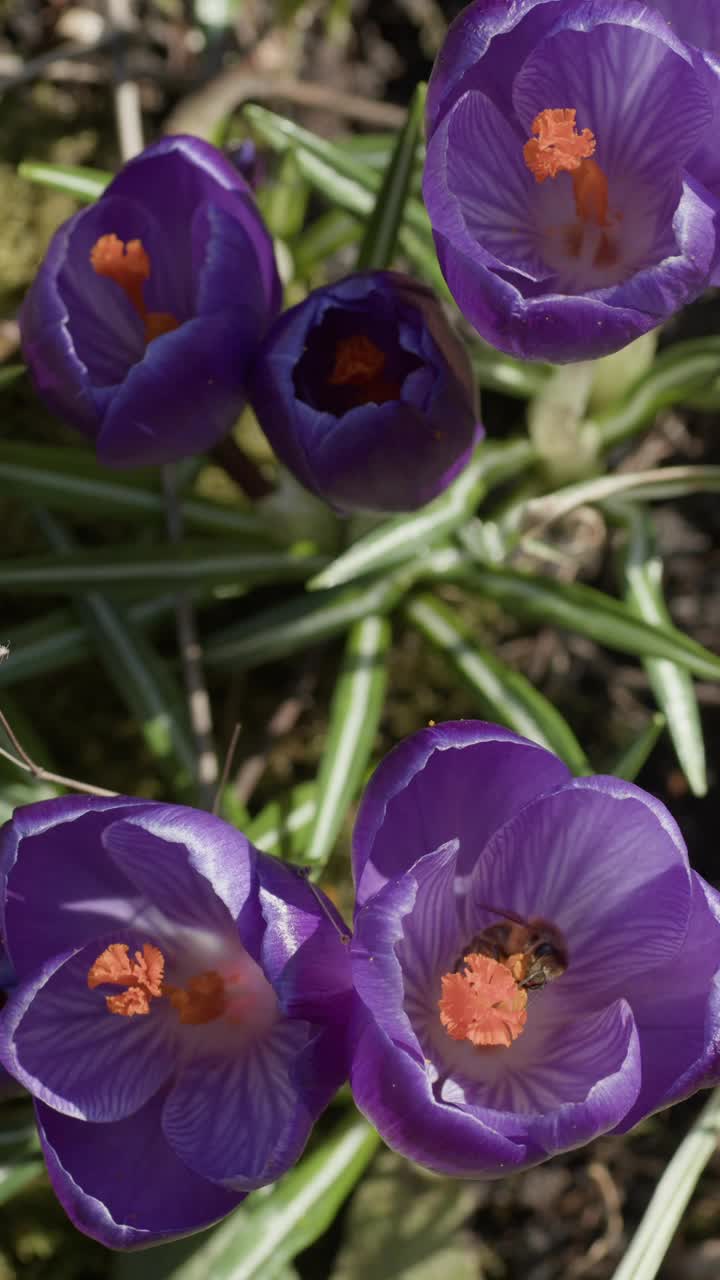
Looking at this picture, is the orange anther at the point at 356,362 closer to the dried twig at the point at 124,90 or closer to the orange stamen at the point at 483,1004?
the orange stamen at the point at 483,1004

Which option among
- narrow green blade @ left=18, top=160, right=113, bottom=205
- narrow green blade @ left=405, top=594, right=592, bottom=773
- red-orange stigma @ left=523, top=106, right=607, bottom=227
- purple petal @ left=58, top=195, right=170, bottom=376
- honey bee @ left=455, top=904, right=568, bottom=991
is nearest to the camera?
honey bee @ left=455, top=904, right=568, bottom=991

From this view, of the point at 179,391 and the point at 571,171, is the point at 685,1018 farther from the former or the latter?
the point at 571,171

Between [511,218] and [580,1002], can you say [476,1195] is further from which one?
[511,218]

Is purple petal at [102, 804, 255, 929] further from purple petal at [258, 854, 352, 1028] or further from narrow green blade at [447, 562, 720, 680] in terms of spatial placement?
narrow green blade at [447, 562, 720, 680]

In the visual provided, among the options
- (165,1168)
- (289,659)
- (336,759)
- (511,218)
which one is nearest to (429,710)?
(289,659)

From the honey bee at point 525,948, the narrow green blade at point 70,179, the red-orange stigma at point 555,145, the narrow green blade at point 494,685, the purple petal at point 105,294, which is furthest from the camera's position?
the narrow green blade at point 70,179

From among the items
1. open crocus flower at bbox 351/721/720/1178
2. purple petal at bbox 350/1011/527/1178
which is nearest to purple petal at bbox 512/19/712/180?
open crocus flower at bbox 351/721/720/1178

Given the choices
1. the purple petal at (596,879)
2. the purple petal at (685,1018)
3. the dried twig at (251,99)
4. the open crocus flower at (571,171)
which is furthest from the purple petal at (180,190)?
the purple petal at (685,1018)
